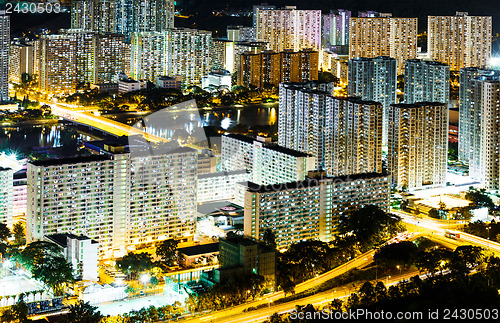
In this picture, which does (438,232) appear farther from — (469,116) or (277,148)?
(469,116)

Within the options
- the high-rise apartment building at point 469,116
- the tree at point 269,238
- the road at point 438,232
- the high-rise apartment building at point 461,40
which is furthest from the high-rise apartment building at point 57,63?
the tree at point 269,238

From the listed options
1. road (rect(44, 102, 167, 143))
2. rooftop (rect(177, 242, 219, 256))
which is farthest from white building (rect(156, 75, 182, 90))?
rooftop (rect(177, 242, 219, 256))

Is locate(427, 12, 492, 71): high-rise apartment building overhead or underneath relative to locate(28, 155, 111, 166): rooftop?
overhead

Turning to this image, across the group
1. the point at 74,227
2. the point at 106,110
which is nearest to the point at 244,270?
the point at 74,227

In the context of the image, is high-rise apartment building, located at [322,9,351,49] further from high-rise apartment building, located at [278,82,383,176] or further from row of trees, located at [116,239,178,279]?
row of trees, located at [116,239,178,279]

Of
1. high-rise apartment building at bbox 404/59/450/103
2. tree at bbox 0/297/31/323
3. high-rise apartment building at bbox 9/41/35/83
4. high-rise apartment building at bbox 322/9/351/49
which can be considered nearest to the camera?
tree at bbox 0/297/31/323

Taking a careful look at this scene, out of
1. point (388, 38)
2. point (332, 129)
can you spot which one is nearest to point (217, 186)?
point (332, 129)
